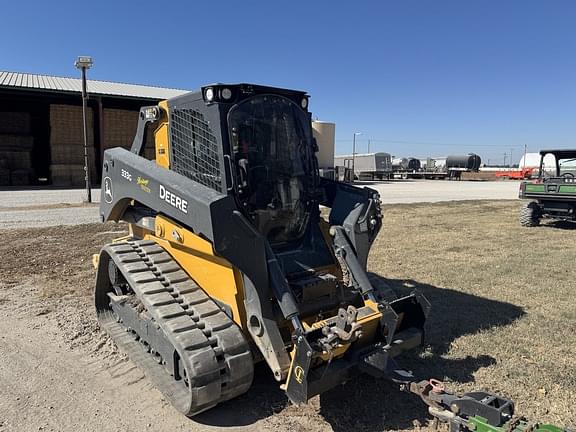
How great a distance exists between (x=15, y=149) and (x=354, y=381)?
3066 cm

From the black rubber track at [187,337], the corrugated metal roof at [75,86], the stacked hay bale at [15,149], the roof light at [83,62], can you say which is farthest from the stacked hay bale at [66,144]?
the black rubber track at [187,337]

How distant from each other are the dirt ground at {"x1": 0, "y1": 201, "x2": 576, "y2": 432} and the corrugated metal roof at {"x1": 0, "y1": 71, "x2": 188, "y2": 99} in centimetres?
2081

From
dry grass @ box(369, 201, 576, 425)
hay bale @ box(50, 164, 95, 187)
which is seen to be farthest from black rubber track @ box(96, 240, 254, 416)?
hay bale @ box(50, 164, 95, 187)

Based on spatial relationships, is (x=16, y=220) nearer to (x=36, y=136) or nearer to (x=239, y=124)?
(x=239, y=124)

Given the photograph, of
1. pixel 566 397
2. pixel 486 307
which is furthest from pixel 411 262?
pixel 566 397

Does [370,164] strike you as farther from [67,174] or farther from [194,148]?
[194,148]

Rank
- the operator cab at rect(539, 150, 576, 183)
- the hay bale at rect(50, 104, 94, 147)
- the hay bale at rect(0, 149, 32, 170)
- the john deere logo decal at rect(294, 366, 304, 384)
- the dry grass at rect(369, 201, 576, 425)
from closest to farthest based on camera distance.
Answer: the john deere logo decal at rect(294, 366, 304, 384), the dry grass at rect(369, 201, 576, 425), the operator cab at rect(539, 150, 576, 183), the hay bale at rect(50, 104, 94, 147), the hay bale at rect(0, 149, 32, 170)

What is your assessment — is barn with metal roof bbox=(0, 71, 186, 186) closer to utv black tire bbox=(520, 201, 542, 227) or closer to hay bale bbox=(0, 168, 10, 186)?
hay bale bbox=(0, 168, 10, 186)

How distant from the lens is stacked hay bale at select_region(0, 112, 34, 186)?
2762 cm

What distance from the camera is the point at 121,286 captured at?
16.1 ft

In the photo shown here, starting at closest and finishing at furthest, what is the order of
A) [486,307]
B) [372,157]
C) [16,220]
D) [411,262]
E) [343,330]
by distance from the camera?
1. [343,330]
2. [486,307]
3. [411,262]
4. [16,220]
5. [372,157]

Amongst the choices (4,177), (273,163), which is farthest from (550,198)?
(4,177)

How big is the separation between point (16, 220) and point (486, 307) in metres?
12.9

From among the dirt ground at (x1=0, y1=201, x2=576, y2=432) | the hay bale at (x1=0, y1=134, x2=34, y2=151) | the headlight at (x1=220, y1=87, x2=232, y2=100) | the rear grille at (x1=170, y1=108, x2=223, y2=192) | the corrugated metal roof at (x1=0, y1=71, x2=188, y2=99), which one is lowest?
the dirt ground at (x1=0, y1=201, x2=576, y2=432)
